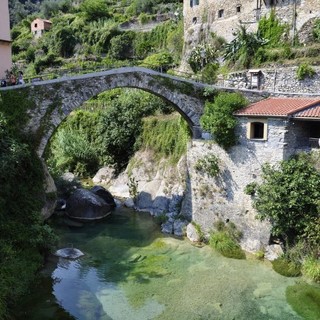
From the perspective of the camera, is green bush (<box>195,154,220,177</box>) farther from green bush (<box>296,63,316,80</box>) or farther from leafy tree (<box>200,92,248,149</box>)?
green bush (<box>296,63,316,80</box>)

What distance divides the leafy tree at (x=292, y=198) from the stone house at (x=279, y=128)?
2.65ft

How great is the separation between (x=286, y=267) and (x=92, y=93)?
13036 mm

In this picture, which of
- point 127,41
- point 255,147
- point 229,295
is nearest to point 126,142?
point 255,147

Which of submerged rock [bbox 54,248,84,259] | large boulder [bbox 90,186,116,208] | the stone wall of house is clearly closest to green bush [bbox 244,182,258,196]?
the stone wall of house

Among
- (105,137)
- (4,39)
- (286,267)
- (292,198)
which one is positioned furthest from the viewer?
(105,137)

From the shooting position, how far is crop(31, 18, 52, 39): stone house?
243 ft

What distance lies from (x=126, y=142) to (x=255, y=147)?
14.5 meters

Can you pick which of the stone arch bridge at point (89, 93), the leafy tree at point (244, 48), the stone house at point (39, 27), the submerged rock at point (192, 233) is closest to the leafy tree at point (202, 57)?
the leafy tree at point (244, 48)

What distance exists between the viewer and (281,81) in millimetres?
24016

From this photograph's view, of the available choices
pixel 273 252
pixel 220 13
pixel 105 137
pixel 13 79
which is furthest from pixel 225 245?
pixel 220 13

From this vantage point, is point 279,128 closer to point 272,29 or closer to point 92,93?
point 92,93

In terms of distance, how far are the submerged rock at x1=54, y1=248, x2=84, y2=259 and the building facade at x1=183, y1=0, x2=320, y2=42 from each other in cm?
2283

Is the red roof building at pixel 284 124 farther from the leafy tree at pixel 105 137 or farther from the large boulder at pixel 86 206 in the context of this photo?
the leafy tree at pixel 105 137

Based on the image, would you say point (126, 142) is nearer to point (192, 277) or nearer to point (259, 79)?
point (259, 79)
